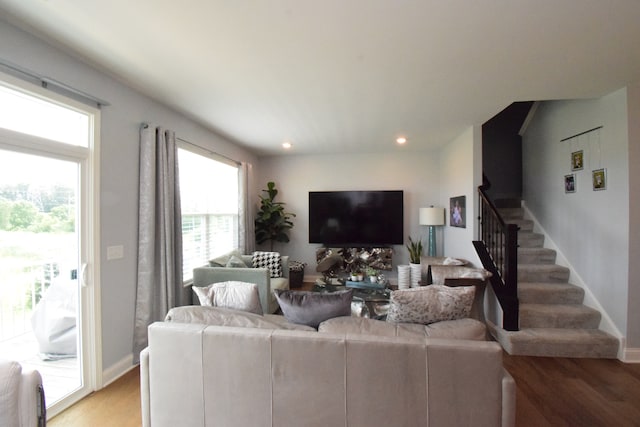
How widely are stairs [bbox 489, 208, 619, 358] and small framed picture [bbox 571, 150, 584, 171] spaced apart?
1.24 meters

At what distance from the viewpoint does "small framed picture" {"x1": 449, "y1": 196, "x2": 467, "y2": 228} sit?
405cm

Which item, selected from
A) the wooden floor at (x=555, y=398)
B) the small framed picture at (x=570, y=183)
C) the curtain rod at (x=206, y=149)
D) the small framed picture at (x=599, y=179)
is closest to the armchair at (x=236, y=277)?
the wooden floor at (x=555, y=398)

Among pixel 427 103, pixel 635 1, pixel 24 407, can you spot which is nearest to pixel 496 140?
pixel 427 103

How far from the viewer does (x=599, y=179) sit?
9.43ft

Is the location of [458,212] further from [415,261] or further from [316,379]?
[316,379]

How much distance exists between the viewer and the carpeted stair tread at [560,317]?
2877 mm

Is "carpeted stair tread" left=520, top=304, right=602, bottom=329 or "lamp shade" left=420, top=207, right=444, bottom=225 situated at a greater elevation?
"lamp shade" left=420, top=207, right=444, bottom=225

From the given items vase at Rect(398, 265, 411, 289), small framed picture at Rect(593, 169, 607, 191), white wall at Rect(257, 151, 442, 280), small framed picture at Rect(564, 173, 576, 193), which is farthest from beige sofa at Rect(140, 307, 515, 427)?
white wall at Rect(257, 151, 442, 280)

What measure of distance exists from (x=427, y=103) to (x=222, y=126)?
2.63 meters

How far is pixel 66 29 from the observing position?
68.4 inches

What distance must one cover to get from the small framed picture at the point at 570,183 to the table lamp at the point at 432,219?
1.71 meters

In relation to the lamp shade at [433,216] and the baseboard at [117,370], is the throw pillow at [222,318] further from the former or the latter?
the lamp shade at [433,216]

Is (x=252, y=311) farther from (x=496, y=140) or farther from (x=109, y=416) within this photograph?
(x=496, y=140)

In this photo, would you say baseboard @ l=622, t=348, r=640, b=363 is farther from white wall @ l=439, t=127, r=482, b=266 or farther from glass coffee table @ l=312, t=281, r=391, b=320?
glass coffee table @ l=312, t=281, r=391, b=320
